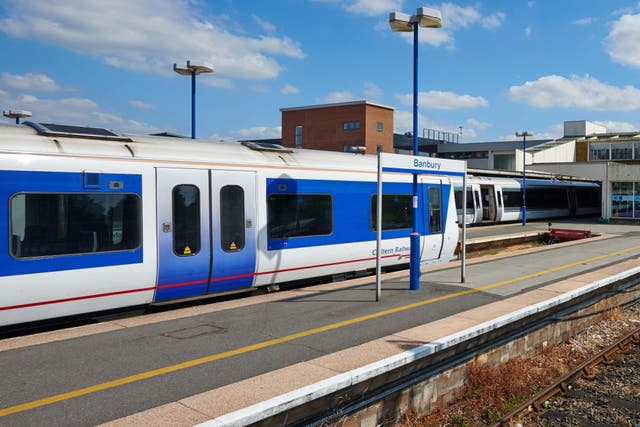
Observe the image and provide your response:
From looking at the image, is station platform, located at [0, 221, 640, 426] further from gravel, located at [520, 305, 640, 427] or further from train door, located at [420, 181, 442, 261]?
train door, located at [420, 181, 442, 261]

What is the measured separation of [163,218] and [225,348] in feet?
9.24

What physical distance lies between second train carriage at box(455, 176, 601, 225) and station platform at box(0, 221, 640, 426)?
20.1 m

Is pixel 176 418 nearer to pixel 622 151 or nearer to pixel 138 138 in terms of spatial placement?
pixel 138 138

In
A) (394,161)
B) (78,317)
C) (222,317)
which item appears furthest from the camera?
(394,161)

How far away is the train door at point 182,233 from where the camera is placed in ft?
30.3

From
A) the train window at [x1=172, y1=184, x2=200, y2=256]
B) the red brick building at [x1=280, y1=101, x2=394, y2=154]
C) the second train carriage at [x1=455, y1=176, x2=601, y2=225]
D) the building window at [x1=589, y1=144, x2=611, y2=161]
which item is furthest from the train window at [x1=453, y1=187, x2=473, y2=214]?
the red brick building at [x1=280, y1=101, x2=394, y2=154]

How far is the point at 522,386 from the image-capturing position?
30.6 feet

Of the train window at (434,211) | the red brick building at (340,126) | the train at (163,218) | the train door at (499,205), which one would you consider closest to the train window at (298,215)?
the train at (163,218)

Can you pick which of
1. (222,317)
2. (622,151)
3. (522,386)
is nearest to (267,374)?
(222,317)

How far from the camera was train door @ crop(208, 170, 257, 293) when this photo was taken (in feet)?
32.7

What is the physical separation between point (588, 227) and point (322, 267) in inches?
1061

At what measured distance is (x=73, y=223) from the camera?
27.0ft

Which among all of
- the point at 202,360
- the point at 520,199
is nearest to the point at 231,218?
the point at 202,360

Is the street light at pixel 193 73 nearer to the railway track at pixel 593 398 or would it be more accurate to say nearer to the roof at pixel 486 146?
the railway track at pixel 593 398
